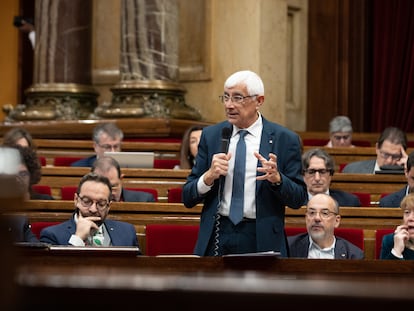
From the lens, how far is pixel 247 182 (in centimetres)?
381

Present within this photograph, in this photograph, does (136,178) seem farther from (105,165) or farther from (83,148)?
(83,148)

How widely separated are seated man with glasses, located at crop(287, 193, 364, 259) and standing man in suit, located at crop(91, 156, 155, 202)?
1392 millimetres

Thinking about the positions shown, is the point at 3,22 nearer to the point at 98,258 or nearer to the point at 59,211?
the point at 59,211

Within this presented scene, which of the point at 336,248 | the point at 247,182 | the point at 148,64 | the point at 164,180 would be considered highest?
the point at 148,64

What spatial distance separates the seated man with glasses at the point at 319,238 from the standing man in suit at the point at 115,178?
1392 mm

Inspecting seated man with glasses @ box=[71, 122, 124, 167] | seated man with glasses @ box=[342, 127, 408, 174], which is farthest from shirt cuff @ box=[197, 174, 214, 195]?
seated man with glasses @ box=[71, 122, 124, 167]

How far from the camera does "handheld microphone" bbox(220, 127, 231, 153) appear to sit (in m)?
3.74

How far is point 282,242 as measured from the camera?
395 centimetres

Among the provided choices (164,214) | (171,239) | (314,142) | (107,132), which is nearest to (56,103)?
(107,132)

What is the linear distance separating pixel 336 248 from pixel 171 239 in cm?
80

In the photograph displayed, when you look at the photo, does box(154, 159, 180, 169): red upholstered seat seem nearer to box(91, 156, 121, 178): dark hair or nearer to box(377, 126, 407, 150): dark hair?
box(377, 126, 407, 150): dark hair

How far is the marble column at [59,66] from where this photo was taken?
9094 millimetres

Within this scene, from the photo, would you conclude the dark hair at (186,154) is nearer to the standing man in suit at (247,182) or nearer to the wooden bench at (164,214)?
the wooden bench at (164,214)

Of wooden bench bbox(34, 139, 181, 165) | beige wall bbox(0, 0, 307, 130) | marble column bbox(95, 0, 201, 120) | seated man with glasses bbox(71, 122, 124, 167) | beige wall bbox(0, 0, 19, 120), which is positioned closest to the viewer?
seated man with glasses bbox(71, 122, 124, 167)
